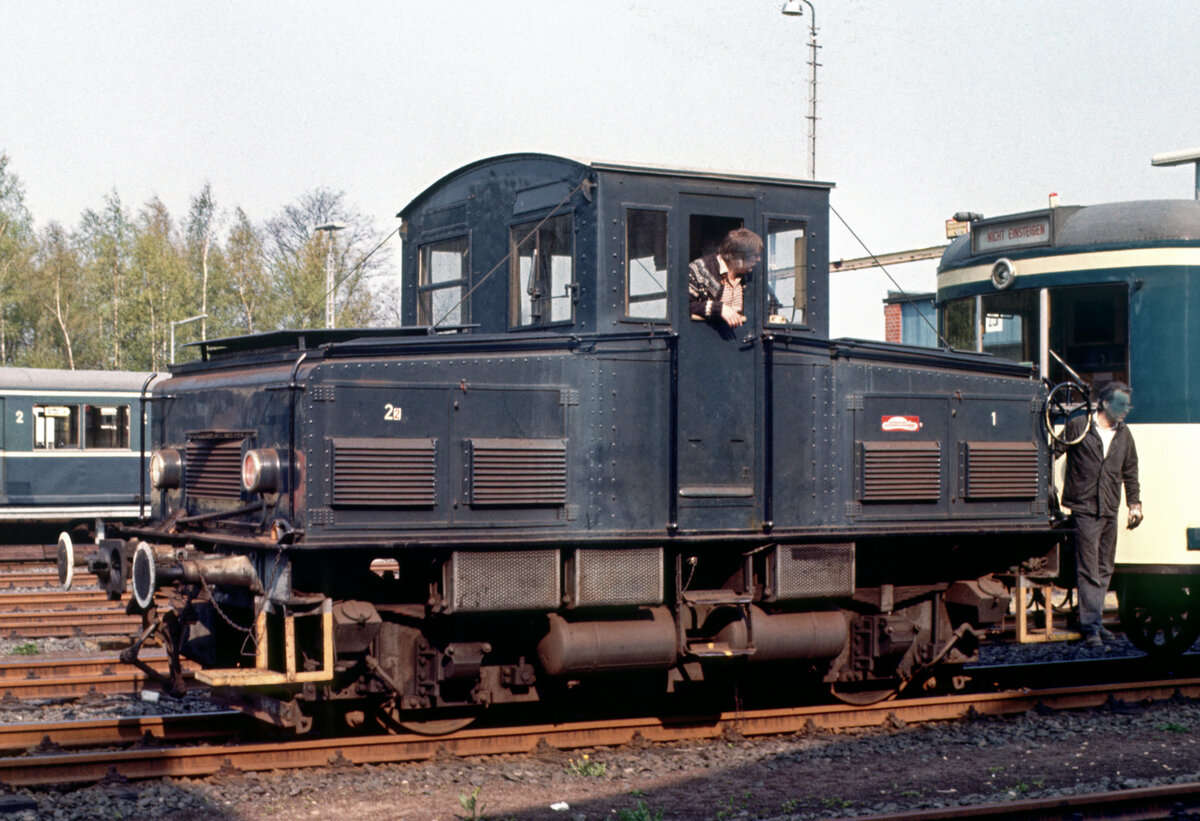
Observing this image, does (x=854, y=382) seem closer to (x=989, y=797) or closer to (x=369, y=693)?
(x=989, y=797)

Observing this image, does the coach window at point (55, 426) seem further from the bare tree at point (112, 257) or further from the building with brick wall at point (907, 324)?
the bare tree at point (112, 257)

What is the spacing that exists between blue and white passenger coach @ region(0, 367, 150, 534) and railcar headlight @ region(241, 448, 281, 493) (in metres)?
15.1

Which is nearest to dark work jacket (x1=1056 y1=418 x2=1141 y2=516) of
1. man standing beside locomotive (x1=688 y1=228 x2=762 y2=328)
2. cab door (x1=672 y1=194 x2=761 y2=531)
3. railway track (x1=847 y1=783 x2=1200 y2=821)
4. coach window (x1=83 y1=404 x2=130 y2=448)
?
cab door (x1=672 y1=194 x2=761 y2=531)

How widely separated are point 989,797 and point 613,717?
2840 mm

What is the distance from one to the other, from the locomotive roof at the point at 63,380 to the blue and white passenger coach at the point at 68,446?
2cm

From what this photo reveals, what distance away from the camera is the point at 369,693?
786 centimetres

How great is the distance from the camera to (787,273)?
8.77 meters

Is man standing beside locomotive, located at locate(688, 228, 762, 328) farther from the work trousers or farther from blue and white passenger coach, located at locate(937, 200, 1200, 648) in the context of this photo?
blue and white passenger coach, located at locate(937, 200, 1200, 648)

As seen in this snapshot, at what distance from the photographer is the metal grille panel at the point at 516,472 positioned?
25.2 feet

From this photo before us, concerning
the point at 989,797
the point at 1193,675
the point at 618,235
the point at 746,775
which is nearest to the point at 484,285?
the point at 618,235

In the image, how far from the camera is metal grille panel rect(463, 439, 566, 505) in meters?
7.68

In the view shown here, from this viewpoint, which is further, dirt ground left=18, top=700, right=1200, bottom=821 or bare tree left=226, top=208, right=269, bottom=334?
bare tree left=226, top=208, right=269, bottom=334

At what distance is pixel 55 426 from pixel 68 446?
39cm

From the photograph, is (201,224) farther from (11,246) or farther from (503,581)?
(503,581)
